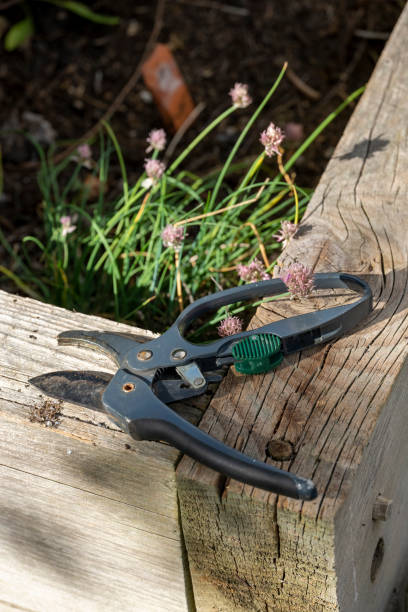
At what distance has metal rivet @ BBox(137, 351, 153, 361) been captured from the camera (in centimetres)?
125

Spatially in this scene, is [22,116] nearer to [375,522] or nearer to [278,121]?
[278,121]

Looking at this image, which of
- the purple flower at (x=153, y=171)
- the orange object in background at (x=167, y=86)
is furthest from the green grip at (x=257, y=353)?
the orange object in background at (x=167, y=86)

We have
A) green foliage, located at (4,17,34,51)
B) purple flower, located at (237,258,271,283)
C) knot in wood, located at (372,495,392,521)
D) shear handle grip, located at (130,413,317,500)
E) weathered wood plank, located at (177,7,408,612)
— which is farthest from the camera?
green foliage, located at (4,17,34,51)

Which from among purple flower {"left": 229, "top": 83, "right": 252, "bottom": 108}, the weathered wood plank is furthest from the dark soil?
the weathered wood plank

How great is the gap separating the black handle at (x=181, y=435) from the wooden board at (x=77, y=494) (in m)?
0.08

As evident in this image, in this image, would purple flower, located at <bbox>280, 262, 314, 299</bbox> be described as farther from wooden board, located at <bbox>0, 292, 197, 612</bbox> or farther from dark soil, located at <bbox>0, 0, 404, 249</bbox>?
dark soil, located at <bbox>0, 0, 404, 249</bbox>

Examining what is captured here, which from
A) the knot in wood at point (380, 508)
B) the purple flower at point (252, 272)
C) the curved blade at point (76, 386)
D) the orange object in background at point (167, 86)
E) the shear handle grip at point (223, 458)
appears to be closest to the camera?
the shear handle grip at point (223, 458)

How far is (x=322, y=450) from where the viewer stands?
45.2 inches

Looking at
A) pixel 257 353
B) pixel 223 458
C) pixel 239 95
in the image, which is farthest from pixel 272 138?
pixel 223 458

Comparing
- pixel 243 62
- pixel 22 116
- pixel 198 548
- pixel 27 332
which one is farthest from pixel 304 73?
pixel 198 548

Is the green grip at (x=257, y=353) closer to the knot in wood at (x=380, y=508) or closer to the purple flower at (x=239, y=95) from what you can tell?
the knot in wood at (x=380, y=508)

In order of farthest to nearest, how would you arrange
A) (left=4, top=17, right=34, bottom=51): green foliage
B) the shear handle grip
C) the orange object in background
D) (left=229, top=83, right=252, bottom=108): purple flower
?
(left=4, top=17, right=34, bottom=51): green foliage, the orange object in background, (left=229, top=83, right=252, bottom=108): purple flower, the shear handle grip

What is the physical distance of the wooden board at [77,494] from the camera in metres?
1.26

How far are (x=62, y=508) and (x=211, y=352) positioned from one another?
1.46ft
